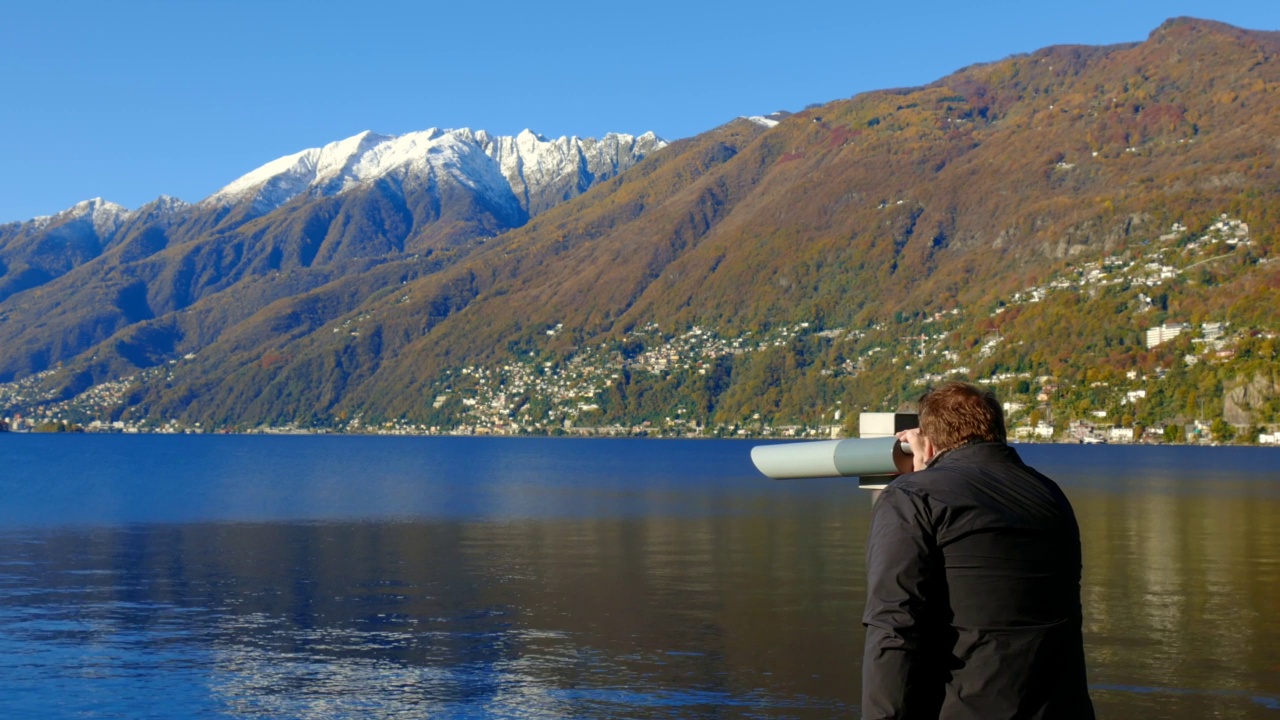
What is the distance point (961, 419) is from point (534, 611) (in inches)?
858

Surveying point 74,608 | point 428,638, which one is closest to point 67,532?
point 74,608

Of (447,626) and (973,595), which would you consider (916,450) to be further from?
(447,626)

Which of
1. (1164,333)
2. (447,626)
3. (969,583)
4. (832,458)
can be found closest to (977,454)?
(969,583)

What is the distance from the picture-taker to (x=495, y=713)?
17281 millimetres

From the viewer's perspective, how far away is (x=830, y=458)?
14.6 ft

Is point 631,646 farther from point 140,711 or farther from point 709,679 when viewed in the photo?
point 140,711

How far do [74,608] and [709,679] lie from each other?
575 inches

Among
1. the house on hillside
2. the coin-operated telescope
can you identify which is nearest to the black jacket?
the coin-operated telescope

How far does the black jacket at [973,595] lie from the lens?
467 centimetres

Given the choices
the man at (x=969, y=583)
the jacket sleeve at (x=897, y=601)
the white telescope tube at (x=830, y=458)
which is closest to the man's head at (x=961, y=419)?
the man at (x=969, y=583)

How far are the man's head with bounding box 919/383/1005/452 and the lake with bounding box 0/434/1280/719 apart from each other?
12488 mm

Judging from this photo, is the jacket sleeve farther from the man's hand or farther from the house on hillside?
the house on hillside

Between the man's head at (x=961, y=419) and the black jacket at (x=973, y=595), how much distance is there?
73 millimetres

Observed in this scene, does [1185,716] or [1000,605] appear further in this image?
[1185,716]
